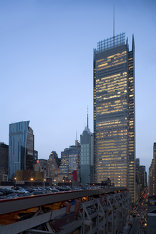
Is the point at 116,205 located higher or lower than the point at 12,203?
lower

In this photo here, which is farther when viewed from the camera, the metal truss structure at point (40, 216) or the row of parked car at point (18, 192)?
the row of parked car at point (18, 192)

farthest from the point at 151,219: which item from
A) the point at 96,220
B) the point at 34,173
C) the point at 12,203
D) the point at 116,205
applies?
the point at 34,173

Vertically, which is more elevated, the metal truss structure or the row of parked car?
the metal truss structure

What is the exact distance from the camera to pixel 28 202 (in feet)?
58.2

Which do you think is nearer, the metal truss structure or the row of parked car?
the metal truss structure

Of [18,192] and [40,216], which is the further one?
[18,192]

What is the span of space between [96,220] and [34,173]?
6488 inches

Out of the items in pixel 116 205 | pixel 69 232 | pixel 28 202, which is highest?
pixel 28 202

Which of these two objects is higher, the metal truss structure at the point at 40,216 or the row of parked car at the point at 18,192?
the metal truss structure at the point at 40,216

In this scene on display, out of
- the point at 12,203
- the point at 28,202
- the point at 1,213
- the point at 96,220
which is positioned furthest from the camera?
the point at 96,220

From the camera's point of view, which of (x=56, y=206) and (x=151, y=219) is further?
(x=151, y=219)

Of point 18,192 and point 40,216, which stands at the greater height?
point 40,216

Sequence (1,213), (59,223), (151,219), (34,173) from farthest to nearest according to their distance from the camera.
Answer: (34,173) → (151,219) → (59,223) → (1,213)

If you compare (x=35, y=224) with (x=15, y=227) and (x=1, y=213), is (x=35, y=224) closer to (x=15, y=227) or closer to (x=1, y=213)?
(x=15, y=227)
